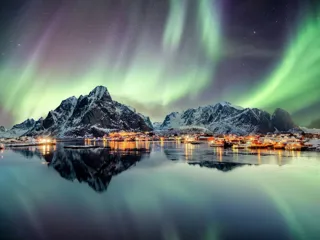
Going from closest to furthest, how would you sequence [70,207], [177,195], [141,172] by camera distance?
[70,207], [177,195], [141,172]

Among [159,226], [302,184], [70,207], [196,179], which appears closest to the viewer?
[159,226]

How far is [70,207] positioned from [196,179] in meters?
21.2

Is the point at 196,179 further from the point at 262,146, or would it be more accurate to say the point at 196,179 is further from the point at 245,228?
the point at 262,146

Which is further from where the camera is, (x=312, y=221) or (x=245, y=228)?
(x=312, y=221)

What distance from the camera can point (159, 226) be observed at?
21.6 metres

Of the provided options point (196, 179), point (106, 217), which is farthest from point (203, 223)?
point (196, 179)

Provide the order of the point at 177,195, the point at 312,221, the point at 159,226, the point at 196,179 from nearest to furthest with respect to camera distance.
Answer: the point at 159,226 → the point at 312,221 → the point at 177,195 → the point at 196,179

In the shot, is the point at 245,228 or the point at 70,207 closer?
the point at 245,228

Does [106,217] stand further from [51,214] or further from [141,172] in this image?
[141,172]

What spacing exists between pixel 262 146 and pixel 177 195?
99.5 m

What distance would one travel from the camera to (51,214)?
2531 centimetres

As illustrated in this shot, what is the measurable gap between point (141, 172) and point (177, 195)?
2066cm

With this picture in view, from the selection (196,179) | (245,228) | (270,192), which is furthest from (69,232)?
(196,179)

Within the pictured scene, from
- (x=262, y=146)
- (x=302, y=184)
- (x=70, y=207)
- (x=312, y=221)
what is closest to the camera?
(x=312, y=221)
